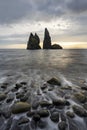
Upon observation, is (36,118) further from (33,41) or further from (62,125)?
(33,41)

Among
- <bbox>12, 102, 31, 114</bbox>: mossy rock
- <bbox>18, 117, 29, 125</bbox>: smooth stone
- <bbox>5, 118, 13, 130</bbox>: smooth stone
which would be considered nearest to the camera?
<bbox>5, 118, 13, 130</bbox>: smooth stone

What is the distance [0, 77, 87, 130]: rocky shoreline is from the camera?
7.11 metres

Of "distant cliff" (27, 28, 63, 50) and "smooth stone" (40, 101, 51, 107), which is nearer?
"smooth stone" (40, 101, 51, 107)

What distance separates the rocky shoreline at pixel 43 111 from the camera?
23.3ft

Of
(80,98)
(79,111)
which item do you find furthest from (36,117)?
(80,98)

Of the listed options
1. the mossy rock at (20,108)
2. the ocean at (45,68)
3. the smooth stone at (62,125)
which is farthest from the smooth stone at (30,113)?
the ocean at (45,68)

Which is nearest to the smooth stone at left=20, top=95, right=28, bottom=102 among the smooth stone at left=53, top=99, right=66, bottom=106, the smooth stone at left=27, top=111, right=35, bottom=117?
the smooth stone at left=27, top=111, right=35, bottom=117

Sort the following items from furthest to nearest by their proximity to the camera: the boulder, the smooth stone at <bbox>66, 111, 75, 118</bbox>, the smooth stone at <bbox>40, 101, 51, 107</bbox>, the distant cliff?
the distant cliff < the boulder < the smooth stone at <bbox>40, 101, 51, 107</bbox> < the smooth stone at <bbox>66, 111, 75, 118</bbox>

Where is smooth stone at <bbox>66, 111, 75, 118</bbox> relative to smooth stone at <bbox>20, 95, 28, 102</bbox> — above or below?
above

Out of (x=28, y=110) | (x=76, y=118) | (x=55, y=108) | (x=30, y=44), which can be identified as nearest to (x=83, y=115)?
(x=76, y=118)

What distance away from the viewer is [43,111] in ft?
26.3

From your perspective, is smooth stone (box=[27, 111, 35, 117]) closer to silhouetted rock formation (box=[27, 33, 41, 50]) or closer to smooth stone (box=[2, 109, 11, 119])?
smooth stone (box=[2, 109, 11, 119])

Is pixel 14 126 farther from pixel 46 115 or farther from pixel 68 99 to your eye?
pixel 68 99

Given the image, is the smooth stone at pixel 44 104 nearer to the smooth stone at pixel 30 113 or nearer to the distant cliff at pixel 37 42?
the smooth stone at pixel 30 113
